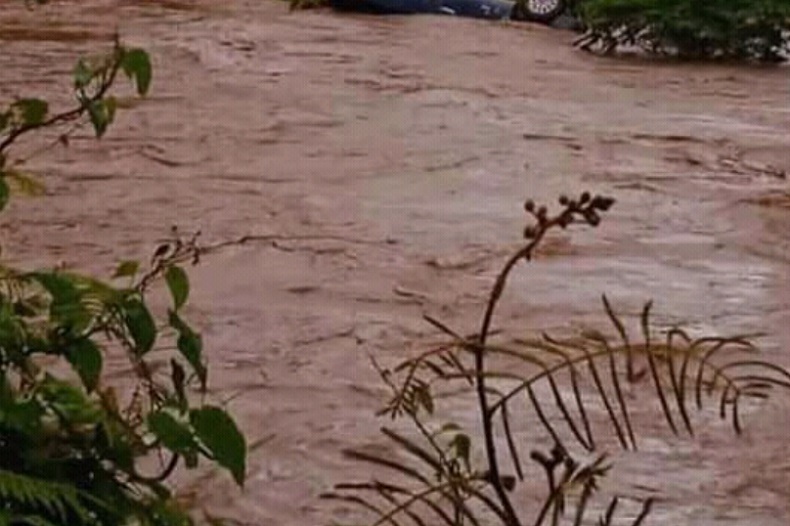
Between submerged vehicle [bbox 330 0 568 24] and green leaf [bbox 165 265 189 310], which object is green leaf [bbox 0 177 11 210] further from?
submerged vehicle [bbox 330 0 568 24]

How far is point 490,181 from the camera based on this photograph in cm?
651

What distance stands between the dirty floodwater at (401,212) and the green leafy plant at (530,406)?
0.35 feet

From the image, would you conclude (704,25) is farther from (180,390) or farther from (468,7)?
(180,390)

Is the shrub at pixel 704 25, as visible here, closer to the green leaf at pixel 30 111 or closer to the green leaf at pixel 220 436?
the green leaf at pixel 30 111

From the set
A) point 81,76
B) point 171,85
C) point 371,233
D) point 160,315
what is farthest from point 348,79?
point 81,76

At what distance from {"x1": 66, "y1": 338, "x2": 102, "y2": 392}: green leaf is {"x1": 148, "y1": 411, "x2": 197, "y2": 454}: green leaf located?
9cm

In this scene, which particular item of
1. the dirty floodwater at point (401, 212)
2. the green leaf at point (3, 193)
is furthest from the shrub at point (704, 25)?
the green leaf at point (3, 193)

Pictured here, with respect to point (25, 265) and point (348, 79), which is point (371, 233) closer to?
point (25, 265)

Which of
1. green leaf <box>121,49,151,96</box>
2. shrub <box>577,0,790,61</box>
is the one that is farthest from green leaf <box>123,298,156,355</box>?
shrub <box>577,0,790,61</box>

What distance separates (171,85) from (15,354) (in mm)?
6754

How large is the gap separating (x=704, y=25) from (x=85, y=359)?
8167 mm

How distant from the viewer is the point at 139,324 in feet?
6.48

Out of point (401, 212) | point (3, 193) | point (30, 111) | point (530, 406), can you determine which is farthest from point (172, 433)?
point (401, 212)

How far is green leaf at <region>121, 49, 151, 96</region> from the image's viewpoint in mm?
2039
